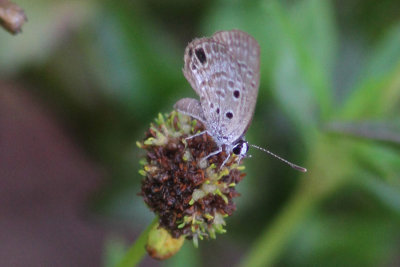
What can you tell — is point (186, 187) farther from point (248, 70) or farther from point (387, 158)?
point (387, 158)

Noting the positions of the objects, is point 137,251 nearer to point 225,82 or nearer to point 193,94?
point 225,82

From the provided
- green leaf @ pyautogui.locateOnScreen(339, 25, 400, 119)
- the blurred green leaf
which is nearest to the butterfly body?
green leaf @ pyautogui.locateOnScreen(339, 25, 400, 119)

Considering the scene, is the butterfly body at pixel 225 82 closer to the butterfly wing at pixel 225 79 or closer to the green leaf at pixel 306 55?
the butterfly wing at pixel 225 79

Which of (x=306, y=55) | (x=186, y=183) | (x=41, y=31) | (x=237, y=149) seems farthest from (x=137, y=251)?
(x=41, y=31)

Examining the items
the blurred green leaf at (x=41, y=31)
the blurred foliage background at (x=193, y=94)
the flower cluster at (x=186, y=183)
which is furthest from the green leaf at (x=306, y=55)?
the blurred green leaf at (x=41, y=31)

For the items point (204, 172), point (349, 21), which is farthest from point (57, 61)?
point (204, 172)
